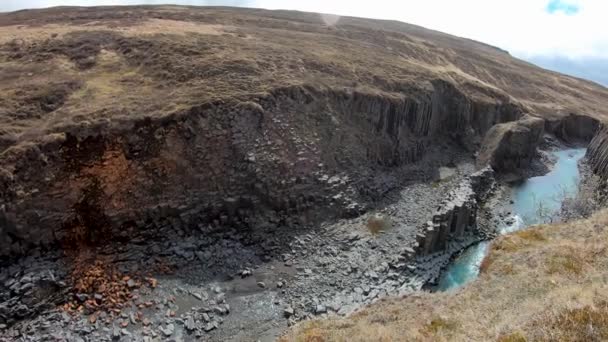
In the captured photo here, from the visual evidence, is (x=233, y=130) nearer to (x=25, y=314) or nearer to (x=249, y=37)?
(x=25, y=314)

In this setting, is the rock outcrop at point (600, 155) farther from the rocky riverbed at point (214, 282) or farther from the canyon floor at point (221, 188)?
the rocky riverbed at point (214, 282)

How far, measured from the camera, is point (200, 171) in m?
36.9

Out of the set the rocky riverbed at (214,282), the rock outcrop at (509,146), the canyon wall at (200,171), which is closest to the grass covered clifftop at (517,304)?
the rocky riverbed at (214,282)

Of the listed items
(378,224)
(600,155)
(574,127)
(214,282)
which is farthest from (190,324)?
(574,127)

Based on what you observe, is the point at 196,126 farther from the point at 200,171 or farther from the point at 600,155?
the point at 600,155

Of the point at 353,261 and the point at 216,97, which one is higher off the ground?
the point at 216,97

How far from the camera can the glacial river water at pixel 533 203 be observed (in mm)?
35156

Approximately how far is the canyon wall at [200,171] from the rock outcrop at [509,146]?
13.5 m

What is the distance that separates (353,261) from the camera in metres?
34.8

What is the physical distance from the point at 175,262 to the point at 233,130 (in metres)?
13.6

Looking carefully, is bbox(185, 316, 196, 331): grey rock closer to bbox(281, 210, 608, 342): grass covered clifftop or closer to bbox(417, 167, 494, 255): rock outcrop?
bbox(281, 210, 608, 342): grass covered clifftop

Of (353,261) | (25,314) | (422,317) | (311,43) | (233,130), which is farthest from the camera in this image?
(311,43)

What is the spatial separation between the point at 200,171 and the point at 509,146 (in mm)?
43044

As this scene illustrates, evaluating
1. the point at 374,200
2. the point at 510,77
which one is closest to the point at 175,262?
the point at 374,200
